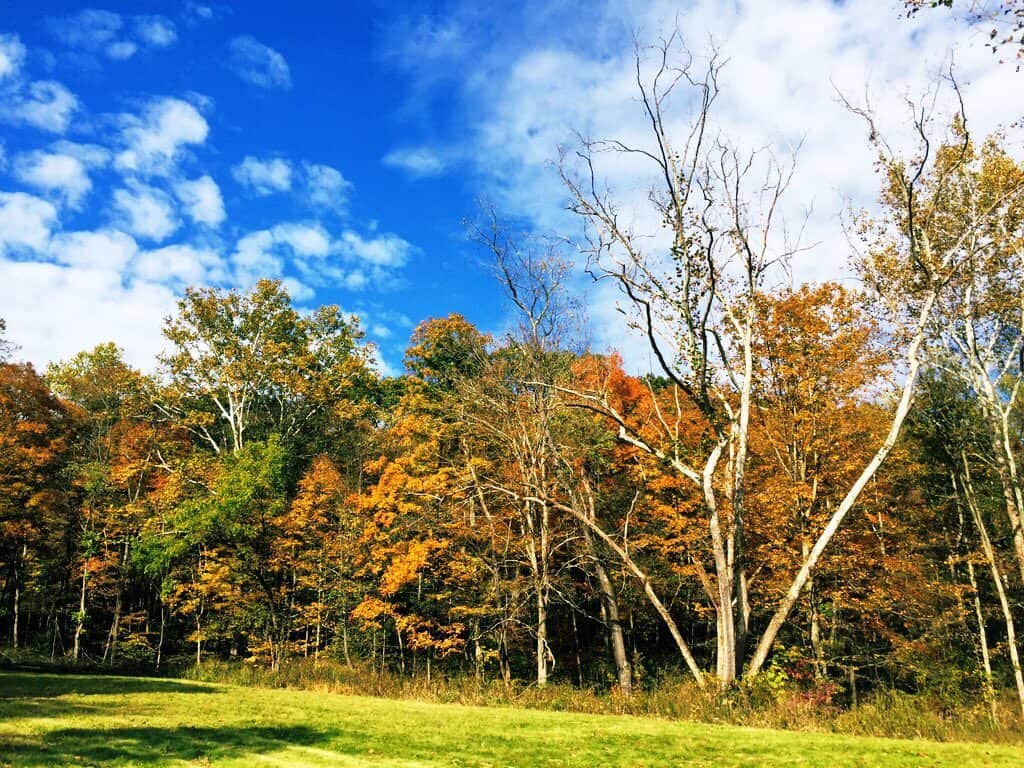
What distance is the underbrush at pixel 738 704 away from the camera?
1130 centimetres

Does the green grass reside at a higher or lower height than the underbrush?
higher

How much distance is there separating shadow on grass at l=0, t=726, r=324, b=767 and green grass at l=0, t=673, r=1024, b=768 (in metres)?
0.01

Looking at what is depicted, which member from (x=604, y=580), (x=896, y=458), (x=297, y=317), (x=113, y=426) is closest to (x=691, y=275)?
(x=896, y=458)

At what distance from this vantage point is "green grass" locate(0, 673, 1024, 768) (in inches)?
314

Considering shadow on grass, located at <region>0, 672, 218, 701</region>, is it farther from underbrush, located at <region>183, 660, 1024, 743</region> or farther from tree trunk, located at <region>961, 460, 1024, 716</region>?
tree trunk, located at <region>961, 460, 1024, 716</region>

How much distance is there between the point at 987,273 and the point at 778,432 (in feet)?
22.4

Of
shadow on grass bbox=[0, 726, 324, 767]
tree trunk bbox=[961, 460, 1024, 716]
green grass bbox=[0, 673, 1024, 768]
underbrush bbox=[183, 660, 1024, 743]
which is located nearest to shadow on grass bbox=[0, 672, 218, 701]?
green grass bbox=[0, 673, 1024, 768]

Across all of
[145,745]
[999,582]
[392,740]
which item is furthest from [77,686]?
[999,582]

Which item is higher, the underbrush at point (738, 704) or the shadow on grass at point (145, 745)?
the shadow on grass at point (145, 745)

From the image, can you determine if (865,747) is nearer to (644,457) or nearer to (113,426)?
(644,457)

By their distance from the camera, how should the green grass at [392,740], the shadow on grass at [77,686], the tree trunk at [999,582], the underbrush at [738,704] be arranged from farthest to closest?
the tree trunk at [999,582] → the shadow on grass at [77,686] → the underbrush at [738,704] → the green grass at [392,740]

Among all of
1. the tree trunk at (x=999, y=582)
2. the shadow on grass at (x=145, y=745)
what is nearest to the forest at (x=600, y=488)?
the tree trunk at (x=999, y=582)

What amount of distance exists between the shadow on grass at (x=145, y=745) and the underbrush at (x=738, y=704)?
6904mm

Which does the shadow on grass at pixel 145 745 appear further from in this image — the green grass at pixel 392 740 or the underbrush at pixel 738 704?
the underbrush at pixel 738 704
